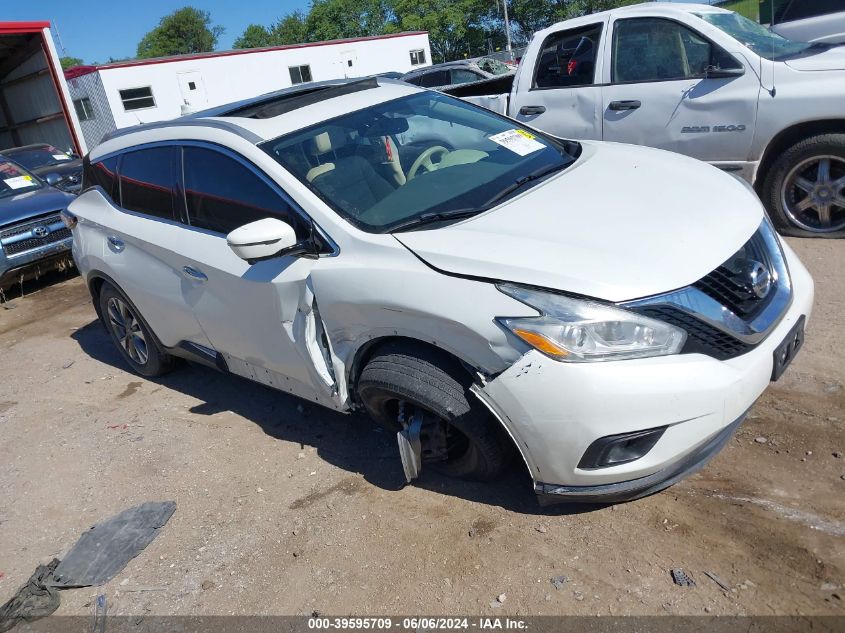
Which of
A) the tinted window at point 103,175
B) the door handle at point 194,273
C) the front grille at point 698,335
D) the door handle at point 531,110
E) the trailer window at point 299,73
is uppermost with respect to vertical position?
the trailer window at point 299,73

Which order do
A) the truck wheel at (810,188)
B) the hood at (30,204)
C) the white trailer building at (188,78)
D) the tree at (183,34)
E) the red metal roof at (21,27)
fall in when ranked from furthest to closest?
the tree at (183,34) → the white trailer building at (188,78) → the red metal roof at (21,27) → the hood at (30,204) → the truck wheel at (810,188)

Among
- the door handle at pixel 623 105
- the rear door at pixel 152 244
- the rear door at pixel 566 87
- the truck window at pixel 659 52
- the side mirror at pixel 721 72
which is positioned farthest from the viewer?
the rear door at pixel 566 87

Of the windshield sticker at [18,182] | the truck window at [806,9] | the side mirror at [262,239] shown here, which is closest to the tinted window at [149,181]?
the side mirror at [262,239]

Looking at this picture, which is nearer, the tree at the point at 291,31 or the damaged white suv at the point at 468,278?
the damaged white suv at the point at 468,278

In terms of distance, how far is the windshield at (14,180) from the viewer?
890 centimetres

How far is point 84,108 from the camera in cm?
2623

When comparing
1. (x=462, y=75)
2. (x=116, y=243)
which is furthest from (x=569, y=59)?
(x=462, y=75)

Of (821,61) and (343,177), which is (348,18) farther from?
(343,177)

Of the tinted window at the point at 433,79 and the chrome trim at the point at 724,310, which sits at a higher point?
the tinted window at the point at 433,79

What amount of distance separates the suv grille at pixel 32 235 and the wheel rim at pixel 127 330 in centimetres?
368

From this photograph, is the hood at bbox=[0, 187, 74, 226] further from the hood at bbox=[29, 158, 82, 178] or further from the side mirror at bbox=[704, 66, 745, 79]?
the side mirror at bbox=[704, 66, 745, 79]

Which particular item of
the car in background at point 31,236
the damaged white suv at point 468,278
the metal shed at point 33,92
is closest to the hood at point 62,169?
the car in background at point 31,236

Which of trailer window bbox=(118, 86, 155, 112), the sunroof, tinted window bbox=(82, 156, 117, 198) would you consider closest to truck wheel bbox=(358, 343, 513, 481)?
the sunroof

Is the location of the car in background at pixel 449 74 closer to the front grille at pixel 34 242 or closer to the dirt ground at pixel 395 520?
the front grille at pixel 34 242
